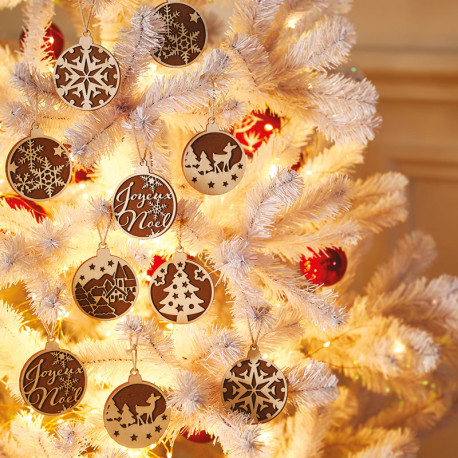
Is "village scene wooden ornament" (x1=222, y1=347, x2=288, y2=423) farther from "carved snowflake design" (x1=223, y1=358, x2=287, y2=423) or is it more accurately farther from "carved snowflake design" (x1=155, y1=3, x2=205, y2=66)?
"carved snowflake design" (x1=155, y1=3, x2=205, y2=66)

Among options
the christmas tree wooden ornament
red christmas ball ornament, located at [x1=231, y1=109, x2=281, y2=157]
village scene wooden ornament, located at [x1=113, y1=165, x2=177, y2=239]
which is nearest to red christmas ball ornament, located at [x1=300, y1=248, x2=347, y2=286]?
red christmas ball ornament, located at [x1=231, y1=109, x2=281, y2=157]

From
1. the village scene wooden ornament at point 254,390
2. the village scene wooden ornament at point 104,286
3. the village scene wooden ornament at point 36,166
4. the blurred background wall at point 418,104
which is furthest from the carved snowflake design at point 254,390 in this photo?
the blurred background wall at point 418,104

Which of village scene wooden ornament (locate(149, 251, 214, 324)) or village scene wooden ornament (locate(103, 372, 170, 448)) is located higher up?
village scene wooden ornament (locate(149, 251, 214, 324))

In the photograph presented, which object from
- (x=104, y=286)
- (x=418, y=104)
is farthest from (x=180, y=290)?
(x=418, y=104)

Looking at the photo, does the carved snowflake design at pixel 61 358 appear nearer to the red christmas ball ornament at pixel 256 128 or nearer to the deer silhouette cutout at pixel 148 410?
the deer silhouette cutout at pixel 148 410

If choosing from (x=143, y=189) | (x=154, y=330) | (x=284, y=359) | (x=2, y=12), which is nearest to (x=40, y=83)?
(x=143, y=189)

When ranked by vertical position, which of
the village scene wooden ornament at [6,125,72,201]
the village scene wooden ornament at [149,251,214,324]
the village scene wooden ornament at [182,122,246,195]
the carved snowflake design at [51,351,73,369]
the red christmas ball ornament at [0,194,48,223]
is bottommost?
the carved snowflake design at [51,351,73,369]
